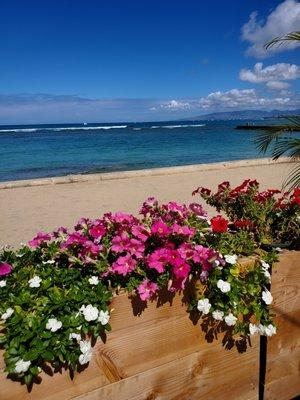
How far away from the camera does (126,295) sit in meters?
1.77

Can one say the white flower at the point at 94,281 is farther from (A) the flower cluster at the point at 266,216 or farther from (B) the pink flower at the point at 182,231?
(A) the flower cluster at the point at 266,216

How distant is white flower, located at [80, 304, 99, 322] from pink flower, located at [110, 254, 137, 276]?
0.21 meters

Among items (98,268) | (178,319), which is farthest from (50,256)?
(178,319)

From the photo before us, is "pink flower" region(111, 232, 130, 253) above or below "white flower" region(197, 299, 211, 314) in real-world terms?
above

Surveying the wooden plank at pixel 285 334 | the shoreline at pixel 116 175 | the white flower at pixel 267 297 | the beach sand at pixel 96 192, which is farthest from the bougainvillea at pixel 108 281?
the shoreline at pixel 116 175

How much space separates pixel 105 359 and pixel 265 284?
0.94 m

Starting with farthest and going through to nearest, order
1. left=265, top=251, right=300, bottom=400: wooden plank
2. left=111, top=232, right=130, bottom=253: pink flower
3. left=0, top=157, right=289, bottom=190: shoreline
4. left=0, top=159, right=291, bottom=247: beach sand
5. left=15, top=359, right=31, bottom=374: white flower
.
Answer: left=0, top=157, right=289, bottom=190: shoreline < left=0, top=159, right=291, bottom=247: beach sand < left=265, top=251, right=300, bottom=400: wooden plank < left=111, top=232, right=130, bottom=253: pink flower < left=15, top=359, right=31, bottom=374: white flower

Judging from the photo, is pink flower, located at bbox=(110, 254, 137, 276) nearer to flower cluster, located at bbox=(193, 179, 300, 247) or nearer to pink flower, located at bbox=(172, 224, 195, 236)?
pink flower, located at bbox=(172, 224, 195, 236)

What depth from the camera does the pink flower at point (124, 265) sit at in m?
1.78

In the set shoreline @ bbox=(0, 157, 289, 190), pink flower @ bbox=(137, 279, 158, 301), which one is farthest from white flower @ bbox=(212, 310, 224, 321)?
shoreline @ bbox=(0, 157, 289, 190)

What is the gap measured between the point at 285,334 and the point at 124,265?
113cm

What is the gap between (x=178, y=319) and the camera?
6.40 feet

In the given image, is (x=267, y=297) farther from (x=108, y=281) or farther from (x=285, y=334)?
(x=108, y=281)

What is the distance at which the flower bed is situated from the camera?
159cm
